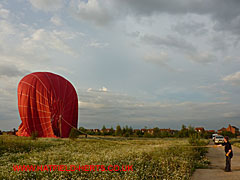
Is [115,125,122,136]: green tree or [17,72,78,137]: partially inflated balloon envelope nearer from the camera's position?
[17,72,78,137]: partially inflated balloon envelope

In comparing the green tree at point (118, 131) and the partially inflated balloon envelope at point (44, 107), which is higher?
the partially inflated balloon envelope at point (44, 107)

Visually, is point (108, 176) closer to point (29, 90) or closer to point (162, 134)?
point (29, 90)

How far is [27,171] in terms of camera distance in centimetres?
827

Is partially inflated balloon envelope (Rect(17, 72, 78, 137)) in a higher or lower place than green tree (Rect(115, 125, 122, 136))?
higher

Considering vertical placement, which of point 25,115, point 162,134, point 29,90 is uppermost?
point 29,90

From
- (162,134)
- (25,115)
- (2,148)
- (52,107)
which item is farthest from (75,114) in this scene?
(162,134)

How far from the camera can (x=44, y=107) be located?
2980 centimetres

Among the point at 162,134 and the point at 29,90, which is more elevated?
the point at 29,90

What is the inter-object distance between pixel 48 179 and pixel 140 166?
13.1 feet

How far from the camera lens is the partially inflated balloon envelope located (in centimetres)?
2988

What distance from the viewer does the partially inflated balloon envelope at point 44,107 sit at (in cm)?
2988

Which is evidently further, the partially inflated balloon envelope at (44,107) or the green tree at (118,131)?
the green tree at (118,131)

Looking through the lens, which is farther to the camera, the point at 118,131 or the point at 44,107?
the point at 118,131

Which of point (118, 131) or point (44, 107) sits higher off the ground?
point (44, 107)
